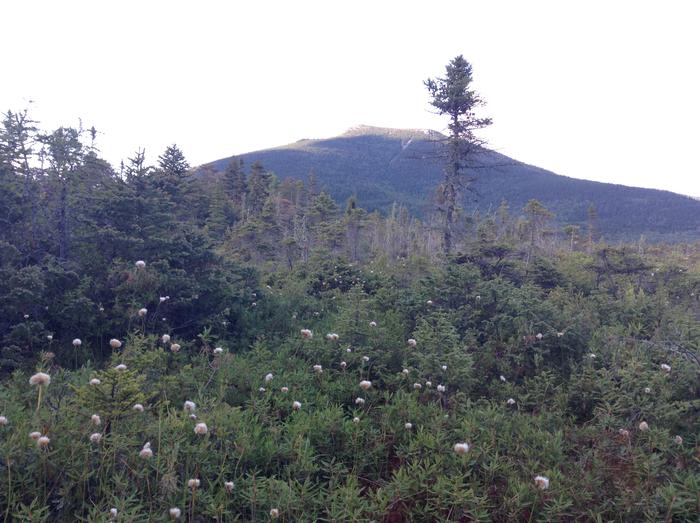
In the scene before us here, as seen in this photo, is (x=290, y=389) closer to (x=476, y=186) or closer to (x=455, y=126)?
(x=455, y=126)

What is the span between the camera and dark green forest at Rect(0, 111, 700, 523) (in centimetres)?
284

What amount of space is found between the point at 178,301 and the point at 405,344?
2.78 m

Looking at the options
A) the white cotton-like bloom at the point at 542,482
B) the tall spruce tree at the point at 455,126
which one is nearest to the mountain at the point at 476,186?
the tall spruce tree at the point at 455,126

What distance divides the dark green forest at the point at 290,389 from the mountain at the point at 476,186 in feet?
98.4

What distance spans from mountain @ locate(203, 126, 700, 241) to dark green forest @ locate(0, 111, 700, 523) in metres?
30.0

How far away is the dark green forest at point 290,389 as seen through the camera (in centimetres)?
284

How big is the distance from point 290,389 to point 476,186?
61.0 meters

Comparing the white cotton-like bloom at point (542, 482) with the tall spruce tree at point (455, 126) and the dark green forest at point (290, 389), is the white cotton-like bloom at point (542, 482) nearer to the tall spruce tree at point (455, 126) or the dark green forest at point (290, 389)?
the dark green forest at point (290, 389)

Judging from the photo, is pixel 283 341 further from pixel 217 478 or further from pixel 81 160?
pixel 81 160

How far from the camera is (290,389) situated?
14.2ft

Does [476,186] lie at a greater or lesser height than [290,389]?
greater

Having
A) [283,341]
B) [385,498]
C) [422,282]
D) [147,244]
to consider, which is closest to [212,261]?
[147,244]

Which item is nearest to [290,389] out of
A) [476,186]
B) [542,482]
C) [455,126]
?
[542,482]

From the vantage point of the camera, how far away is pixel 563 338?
561 cm
